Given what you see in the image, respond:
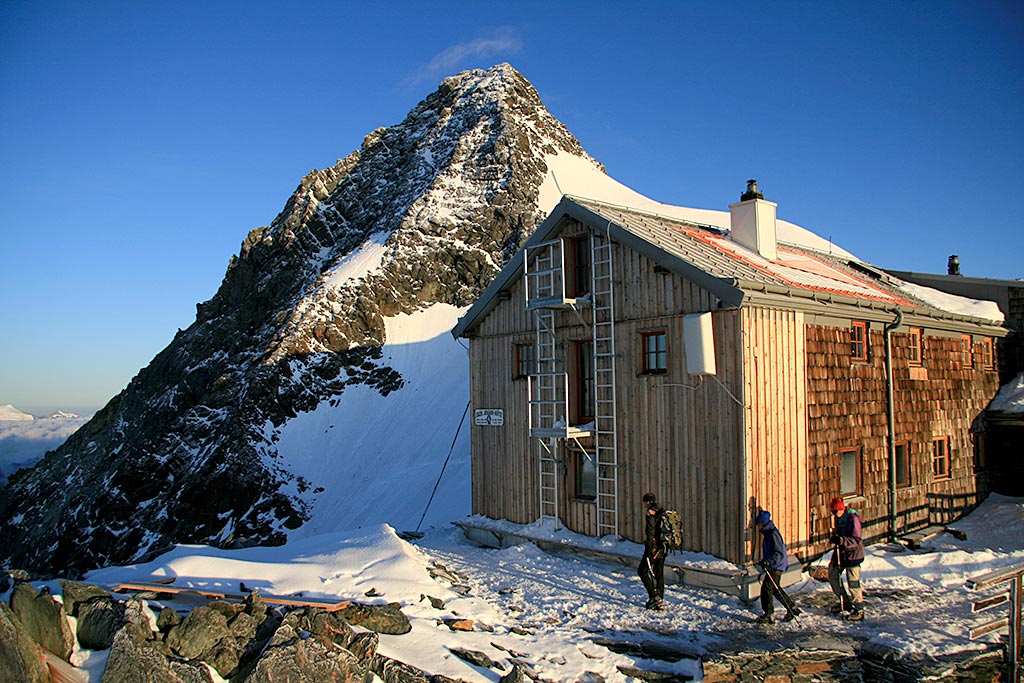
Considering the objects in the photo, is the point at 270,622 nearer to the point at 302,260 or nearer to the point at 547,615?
the point at 547,615

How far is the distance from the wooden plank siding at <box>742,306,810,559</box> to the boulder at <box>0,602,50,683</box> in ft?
33.5

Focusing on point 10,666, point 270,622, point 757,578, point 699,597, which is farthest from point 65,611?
point 757,578

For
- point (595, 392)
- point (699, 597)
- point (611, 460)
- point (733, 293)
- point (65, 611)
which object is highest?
point (733, 293)

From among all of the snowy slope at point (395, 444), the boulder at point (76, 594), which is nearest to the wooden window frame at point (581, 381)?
the boulder at point (76, 594)

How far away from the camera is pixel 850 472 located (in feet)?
48.5

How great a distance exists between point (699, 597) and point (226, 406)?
105ft

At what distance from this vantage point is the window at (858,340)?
593 inches

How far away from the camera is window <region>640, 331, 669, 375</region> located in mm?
14062

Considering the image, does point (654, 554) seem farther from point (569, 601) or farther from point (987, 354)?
point (987, 354)

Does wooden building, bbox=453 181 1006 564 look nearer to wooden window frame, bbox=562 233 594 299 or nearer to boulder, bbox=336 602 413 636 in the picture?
wooden window frame, bbox=562 233 594 299

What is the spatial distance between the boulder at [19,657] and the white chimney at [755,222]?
1536 cm

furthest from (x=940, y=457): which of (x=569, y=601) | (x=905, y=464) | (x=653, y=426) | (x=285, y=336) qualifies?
(x=285, y=336)

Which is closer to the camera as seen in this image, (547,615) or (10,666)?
(10,666)

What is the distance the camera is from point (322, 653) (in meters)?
7.98
